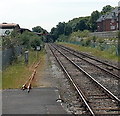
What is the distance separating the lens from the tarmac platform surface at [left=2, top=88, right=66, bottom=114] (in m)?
11.1

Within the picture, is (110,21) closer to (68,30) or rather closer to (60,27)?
(68,30)

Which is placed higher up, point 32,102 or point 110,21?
point 110,21

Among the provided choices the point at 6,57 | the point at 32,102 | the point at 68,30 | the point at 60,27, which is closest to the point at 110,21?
the point at 68,30

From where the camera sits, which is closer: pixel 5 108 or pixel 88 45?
pixel 5 108

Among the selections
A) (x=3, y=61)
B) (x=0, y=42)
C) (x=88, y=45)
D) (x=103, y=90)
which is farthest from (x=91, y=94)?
(x=88, y=45)

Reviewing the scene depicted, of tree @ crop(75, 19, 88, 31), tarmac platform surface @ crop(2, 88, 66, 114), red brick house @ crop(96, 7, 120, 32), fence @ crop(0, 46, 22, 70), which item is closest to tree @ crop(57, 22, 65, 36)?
tree @ crop(75, 19, 88, 31)

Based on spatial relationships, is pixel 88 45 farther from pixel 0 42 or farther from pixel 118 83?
pixel 118 83

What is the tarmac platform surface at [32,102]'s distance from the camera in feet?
36.3

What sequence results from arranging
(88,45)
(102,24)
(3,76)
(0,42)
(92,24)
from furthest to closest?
(92,24), (102,24), (88,45), (0,42), (3,76)

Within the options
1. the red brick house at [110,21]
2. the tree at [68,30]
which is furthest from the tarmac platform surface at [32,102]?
the tree at [68,30]

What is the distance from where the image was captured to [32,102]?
12609 mm

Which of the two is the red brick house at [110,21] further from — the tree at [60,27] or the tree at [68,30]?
the tree at [60,27]

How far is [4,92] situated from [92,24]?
488 feet

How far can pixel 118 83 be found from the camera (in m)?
17.8
